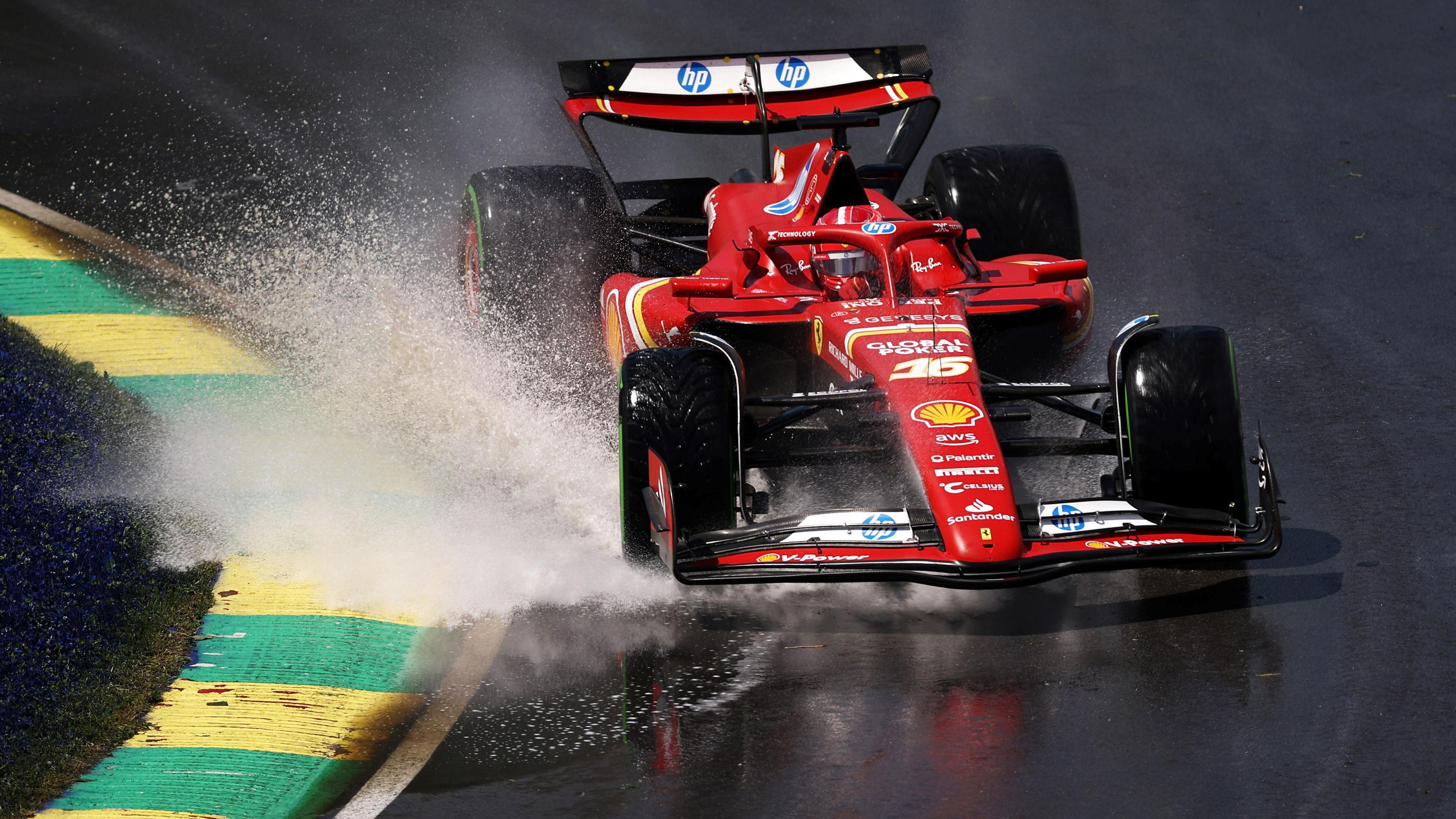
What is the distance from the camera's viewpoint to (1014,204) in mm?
8922

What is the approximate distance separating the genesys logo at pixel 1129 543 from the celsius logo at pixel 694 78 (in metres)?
4.44

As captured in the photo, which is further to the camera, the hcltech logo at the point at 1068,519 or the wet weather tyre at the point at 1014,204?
the wet weather tyre at the point at 1014,204

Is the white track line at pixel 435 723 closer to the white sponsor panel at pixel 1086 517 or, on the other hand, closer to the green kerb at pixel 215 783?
Answer: the green kerb at pixel 215 783

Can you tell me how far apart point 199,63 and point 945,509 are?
402 inches

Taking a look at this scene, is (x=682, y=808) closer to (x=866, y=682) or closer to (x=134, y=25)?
(x=866, y=682)

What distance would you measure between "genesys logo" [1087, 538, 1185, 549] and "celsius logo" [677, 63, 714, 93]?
444cm

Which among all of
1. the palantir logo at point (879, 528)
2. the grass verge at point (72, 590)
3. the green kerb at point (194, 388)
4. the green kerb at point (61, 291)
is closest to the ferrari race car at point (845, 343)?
the palantir logo at point (879, 528)

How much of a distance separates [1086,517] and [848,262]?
217 centimetres

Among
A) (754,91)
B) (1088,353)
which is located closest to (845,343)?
(754,91)

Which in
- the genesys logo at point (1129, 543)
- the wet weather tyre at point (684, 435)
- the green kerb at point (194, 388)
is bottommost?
the genesys logo at point (1129, 543)

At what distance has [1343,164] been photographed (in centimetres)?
1220

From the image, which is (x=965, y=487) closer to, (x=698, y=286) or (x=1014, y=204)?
(x=698, y=286)

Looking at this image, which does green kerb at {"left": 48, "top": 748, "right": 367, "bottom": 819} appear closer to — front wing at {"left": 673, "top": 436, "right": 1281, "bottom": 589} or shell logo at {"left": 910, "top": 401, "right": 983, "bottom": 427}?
front wing at {"left": 673, "top": 436, "right": 1281, "bottom": 589}

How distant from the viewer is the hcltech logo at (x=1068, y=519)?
19.5 ft
